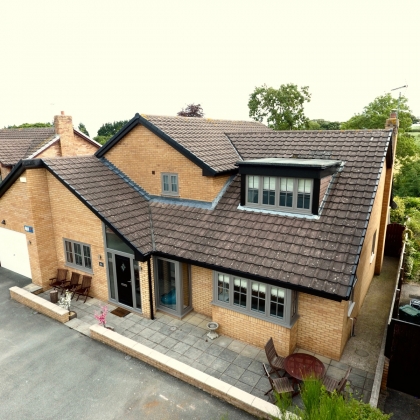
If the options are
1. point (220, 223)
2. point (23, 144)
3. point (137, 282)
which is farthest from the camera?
point (23, 144)

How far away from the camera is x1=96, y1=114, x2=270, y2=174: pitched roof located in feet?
39.0

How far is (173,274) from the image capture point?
11.7 meters

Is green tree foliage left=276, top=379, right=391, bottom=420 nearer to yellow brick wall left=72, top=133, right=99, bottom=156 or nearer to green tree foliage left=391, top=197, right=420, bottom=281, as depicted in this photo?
green tree foliage left=391, top=197, right=420, bottom=281

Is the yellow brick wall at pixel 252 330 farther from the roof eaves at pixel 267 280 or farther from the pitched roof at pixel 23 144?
the pitched roof at pixel 23 144

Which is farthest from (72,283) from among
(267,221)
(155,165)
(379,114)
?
(379,114)

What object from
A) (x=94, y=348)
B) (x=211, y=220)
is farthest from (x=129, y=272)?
(x=211, y=220)

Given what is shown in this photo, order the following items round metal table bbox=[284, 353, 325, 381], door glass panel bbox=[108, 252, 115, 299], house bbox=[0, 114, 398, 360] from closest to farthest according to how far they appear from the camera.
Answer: round metal table bbox=[284, 353, 325, 381] < house bbox=[0, 114, 398, 360] < door glass panel bbox=[108, 252, 115, 299]

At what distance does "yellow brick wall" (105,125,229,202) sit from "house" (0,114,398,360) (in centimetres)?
4

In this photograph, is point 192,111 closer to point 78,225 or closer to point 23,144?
point 23,144

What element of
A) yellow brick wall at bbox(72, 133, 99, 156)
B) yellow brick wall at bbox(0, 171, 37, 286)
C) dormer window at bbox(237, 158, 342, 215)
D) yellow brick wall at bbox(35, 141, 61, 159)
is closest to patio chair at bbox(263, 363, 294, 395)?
dormer window at bbox(237, 158, 342, 215)

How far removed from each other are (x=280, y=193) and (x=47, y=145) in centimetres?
1829

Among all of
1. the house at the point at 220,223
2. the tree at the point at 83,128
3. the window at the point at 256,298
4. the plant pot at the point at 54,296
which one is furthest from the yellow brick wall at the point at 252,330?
the tree at the point at 83,128

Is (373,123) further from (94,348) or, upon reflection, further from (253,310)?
(94,348)

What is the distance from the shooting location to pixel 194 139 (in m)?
13.0
